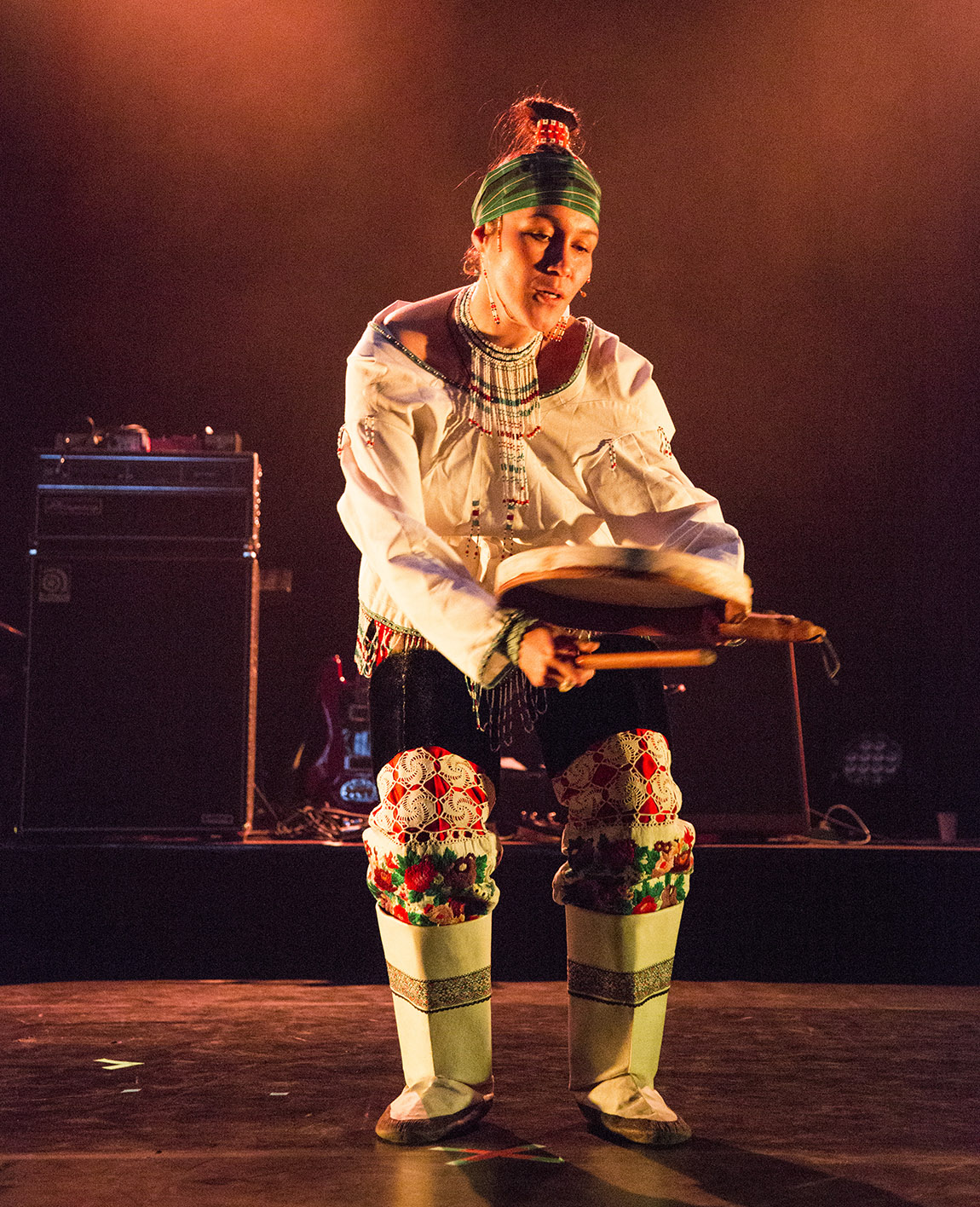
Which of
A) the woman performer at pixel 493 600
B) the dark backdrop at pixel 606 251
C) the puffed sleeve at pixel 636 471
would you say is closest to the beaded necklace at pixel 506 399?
the woman performer at pixel 493 600

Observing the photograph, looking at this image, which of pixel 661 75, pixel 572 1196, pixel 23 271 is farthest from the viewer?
pixel 23 271

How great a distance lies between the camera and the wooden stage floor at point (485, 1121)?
4.07 feet

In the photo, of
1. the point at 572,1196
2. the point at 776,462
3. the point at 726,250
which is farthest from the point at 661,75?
the point at 572,1196

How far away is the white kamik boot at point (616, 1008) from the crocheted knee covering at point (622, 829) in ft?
0.09

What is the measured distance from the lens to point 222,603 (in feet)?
10.9

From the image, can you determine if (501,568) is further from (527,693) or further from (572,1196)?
(572,1196)

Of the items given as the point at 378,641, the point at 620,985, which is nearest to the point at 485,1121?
the point at 620,985

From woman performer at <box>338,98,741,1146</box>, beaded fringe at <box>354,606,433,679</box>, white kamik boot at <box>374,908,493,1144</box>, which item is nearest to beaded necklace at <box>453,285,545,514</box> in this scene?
woman performer at <box>338,98,741,1146</box>

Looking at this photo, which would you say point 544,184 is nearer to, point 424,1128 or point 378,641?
point 378,641

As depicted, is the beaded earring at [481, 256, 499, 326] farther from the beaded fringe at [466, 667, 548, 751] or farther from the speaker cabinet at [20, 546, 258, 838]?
the speaker cabinet at [20, 546, 258, 838]

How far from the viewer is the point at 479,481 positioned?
5.24 feet

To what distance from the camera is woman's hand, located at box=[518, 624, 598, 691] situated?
48.3 inches

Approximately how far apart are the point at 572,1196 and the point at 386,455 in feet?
3.04

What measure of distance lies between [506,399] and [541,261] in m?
0.20
